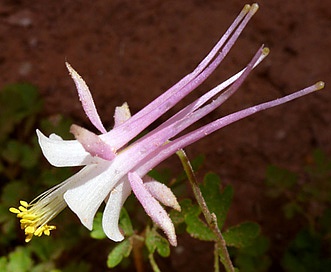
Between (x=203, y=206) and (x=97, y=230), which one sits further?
(x=97, y=230)

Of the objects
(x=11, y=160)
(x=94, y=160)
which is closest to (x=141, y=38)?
(x=11, y=160)

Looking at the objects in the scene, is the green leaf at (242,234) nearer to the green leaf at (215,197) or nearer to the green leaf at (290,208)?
the green leaf at (215,197)

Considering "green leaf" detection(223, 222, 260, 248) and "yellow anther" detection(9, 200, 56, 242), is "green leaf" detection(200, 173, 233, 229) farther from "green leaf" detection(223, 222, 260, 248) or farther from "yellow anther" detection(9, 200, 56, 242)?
"yellow anther" detection(9, 200, 56, 242)

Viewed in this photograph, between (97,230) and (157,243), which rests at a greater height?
(97,230)

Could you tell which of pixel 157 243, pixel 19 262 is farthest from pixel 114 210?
pixel 19 262

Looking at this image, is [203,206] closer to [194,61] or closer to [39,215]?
[39,215]

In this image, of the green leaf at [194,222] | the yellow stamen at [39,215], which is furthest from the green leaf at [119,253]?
the yellow stamen at [39,215]

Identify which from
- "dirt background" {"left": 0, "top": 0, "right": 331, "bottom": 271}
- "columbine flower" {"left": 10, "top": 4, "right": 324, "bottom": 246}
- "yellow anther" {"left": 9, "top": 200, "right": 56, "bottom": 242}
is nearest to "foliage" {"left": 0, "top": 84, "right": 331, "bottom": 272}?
"dirt background" {"left": 0, "top": 0, "right": 331, "bottom": 271}


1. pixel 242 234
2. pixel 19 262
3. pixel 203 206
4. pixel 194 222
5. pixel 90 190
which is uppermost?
pixel 90 190
